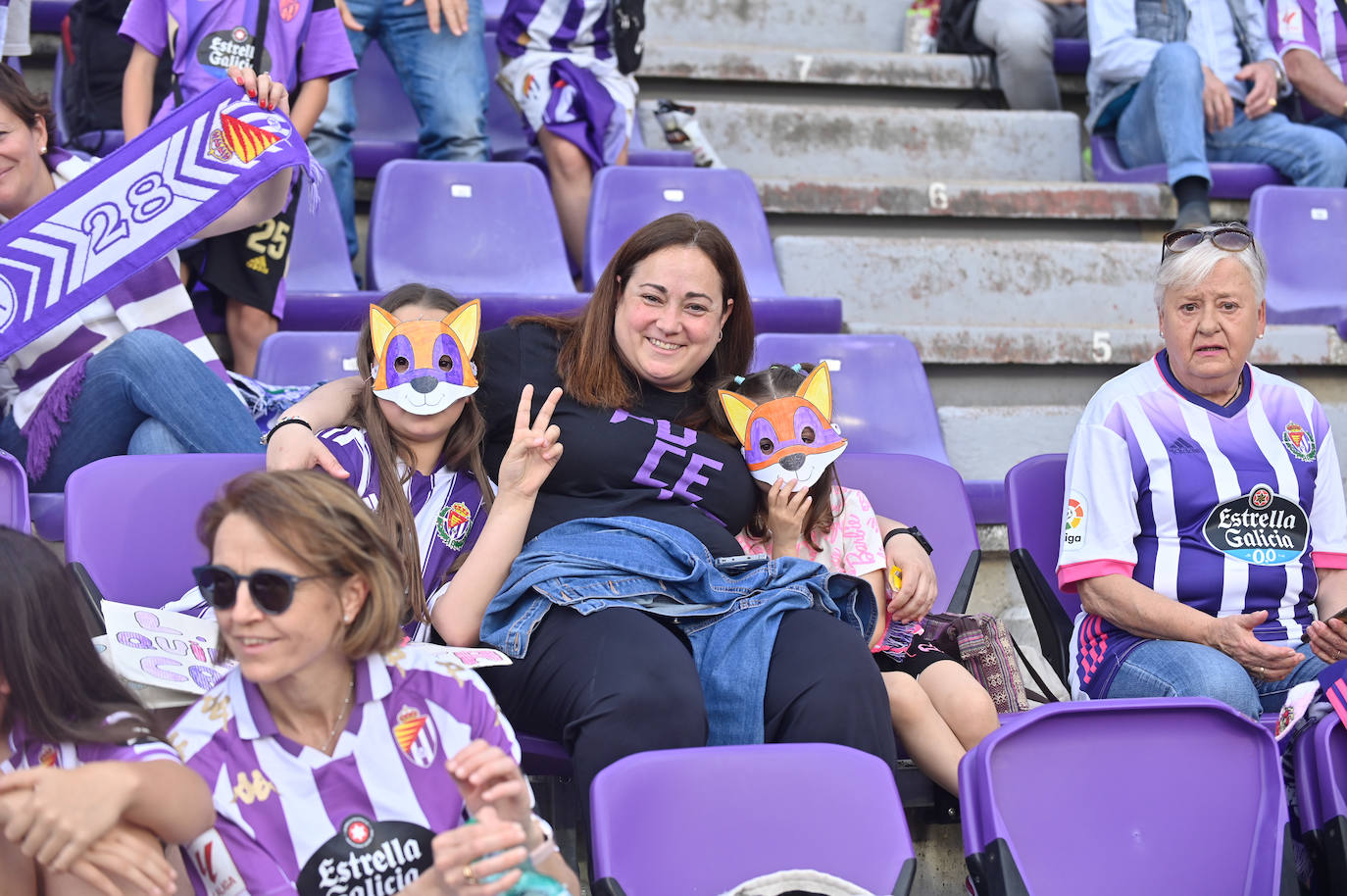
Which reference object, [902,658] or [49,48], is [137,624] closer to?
[902,658]

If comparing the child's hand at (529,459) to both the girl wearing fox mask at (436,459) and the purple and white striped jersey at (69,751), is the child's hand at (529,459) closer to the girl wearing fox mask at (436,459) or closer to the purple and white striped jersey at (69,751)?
Result: the girl wearing fox mask at (436,459)

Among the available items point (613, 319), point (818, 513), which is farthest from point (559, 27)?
point (818, 513)

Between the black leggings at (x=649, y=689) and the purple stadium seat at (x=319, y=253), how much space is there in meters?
2.05

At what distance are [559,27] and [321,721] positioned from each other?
10.3 ft

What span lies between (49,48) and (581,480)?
309 cm

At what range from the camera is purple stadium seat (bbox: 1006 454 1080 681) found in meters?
2.93

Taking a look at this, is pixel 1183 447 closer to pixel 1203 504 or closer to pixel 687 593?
pixel 1203 504

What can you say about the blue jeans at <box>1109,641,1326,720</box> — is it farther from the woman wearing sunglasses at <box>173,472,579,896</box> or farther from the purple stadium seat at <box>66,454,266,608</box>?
the purple stadium seat at <box>66,454,266,608</box>

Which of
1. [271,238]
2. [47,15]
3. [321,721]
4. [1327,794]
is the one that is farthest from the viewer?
[47,15]

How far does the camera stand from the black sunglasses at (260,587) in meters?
1.75

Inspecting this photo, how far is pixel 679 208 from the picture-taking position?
4.43m

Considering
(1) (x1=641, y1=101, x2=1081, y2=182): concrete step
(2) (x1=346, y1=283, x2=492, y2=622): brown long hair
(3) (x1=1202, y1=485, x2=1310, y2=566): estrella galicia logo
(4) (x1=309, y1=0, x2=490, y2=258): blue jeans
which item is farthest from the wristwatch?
(1) (x1=641, y1=101, x2=1081, y2=182): concrete step

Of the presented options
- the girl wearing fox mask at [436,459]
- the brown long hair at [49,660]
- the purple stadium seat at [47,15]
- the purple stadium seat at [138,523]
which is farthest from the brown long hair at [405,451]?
the purple stadium seat at [47,15]

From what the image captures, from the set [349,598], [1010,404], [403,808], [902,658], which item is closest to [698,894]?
[403,808]
